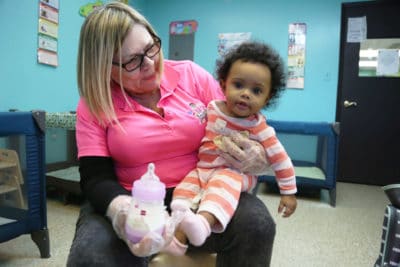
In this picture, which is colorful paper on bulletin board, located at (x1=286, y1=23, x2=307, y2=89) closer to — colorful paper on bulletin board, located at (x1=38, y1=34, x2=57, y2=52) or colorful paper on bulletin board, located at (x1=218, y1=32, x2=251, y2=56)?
colorful paper on bulletin board, located at (x1=218, y1=32, x2=251, y2=56)

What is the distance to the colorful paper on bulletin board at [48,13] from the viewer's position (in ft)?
7.92

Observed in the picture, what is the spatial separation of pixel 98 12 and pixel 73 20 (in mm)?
2194

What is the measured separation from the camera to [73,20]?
2752 mm

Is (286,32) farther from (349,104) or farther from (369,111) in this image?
(369,111)

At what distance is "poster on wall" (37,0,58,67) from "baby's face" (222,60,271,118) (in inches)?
81.5

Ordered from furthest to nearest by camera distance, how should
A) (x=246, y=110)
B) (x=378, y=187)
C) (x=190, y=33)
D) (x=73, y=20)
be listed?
(x=190, y=33) → (x=378, y=187) → (x=73, y=20) → (x=246, y=110)

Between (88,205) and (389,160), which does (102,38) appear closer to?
(88,205)

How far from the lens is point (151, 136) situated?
82cm

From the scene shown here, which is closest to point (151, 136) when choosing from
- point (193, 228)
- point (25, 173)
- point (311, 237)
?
point (193, 228)

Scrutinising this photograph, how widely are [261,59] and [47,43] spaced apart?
7.11ft

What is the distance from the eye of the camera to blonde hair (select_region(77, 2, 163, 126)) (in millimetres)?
798

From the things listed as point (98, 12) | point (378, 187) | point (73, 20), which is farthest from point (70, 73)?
point (378, 187)

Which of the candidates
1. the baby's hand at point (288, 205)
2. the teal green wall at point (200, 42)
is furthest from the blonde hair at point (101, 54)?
the teal green wall at point (200, 42)

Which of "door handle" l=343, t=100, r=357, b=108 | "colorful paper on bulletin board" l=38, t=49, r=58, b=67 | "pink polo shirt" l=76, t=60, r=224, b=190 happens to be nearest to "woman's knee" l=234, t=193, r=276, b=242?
"pink polo shirt" l=76, t=60, r=224, b=190
